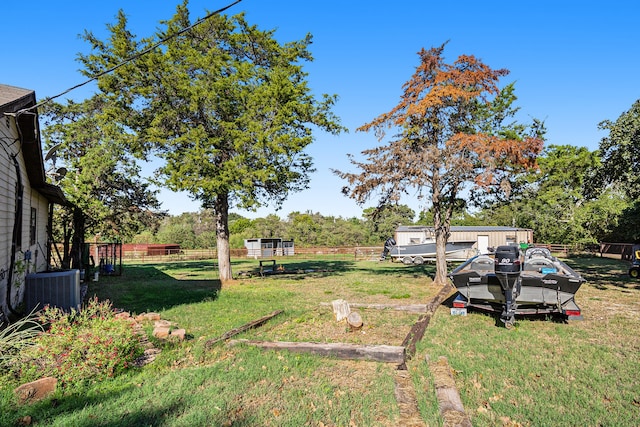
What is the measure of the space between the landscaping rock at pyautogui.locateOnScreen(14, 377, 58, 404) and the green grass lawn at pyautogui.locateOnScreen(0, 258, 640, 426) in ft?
0.30

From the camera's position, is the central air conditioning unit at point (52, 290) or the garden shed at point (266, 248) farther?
the garden shed at point (266, 248)

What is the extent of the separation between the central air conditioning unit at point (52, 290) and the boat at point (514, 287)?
820 centimetres

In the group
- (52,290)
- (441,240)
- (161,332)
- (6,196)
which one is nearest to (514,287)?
(161,332)

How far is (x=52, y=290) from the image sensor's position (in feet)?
26.5

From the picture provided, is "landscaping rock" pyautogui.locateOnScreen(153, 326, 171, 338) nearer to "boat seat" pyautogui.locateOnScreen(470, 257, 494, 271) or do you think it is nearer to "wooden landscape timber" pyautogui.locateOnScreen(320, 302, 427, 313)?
"wooden landscape timber" pyautogui.locateOnScreen(320, 302, 427, 313)

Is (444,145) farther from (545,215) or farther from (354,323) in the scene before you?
(545,215)

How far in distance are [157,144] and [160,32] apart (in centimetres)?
452

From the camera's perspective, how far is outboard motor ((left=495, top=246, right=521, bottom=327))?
7469 mm

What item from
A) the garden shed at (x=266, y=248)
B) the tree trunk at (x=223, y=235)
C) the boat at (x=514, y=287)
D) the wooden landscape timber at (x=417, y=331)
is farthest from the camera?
the garden shed at (x=266, y=248)

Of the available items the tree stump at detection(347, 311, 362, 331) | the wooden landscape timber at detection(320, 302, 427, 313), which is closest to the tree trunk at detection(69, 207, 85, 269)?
the wooden landscape timber at detection(320, 302, 427, 313)

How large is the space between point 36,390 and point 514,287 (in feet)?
25.4

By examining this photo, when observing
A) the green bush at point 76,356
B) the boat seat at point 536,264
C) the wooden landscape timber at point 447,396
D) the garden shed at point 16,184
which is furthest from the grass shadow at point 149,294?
the boat seat at point 536,264

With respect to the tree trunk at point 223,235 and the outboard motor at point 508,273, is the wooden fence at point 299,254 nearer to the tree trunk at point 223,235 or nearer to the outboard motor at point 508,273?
the tree trunk at point 223,235

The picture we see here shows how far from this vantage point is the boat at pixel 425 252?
2862 centimetres
